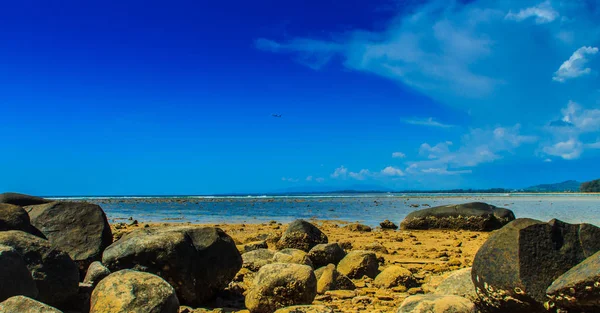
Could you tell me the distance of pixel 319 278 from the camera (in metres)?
8.84

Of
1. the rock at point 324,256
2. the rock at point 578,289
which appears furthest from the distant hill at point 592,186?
the rock at point 578,289

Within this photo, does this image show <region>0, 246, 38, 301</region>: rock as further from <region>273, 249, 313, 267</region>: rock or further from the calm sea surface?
the calm sea surface

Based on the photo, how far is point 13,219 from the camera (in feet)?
26.2

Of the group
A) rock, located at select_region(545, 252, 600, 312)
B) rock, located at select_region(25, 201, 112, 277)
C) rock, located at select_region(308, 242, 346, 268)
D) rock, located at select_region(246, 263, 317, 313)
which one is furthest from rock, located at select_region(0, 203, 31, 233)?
rock, located at select_region(545, 252, 600, 312)

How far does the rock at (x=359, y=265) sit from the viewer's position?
9641 millimetres

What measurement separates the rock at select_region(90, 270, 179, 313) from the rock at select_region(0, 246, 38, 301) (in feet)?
2.61

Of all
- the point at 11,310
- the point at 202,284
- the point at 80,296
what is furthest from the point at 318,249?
the point at 11,310

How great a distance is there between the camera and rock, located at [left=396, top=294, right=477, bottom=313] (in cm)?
512

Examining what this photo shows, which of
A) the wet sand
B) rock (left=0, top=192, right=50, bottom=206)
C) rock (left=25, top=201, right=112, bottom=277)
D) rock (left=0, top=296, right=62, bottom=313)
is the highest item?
rock (left=0, top=192, right=50, bottom=206)

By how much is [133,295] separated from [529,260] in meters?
4.93

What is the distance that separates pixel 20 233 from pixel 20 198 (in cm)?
572

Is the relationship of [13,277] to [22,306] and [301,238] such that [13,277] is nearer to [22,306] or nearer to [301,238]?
[22,306]

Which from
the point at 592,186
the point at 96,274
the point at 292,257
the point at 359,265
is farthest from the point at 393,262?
the point at 592,186

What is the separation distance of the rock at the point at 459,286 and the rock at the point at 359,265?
239cm
